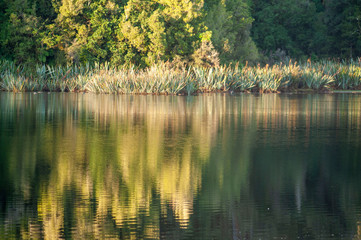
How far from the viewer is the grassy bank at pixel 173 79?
3859cm

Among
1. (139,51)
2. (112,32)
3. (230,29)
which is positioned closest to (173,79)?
(139,51)

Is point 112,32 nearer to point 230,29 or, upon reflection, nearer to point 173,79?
point 173,79

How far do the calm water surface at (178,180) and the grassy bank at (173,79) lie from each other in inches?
792

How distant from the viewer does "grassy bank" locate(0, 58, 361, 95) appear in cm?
3859

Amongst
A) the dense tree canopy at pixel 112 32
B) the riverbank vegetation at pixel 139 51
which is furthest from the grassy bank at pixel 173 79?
the dense tree canopy at pixel 112 32

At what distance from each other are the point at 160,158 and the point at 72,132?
15.9 feet

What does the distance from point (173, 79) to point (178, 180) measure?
95.2 ft

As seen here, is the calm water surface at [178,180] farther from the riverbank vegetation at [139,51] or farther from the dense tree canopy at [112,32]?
the dense tree canopy at [112,32]

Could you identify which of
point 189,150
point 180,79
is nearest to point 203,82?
point 180,79

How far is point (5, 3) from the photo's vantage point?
46812mm

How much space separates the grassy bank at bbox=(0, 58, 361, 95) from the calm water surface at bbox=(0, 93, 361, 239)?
792 inches

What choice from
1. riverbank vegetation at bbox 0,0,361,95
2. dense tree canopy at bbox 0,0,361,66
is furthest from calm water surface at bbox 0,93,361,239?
dense tree canopy at bbox 0,0,361,66

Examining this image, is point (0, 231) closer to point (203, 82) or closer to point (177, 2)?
point (203, 82)

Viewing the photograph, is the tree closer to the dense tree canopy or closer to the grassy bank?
the dense tree canopy
